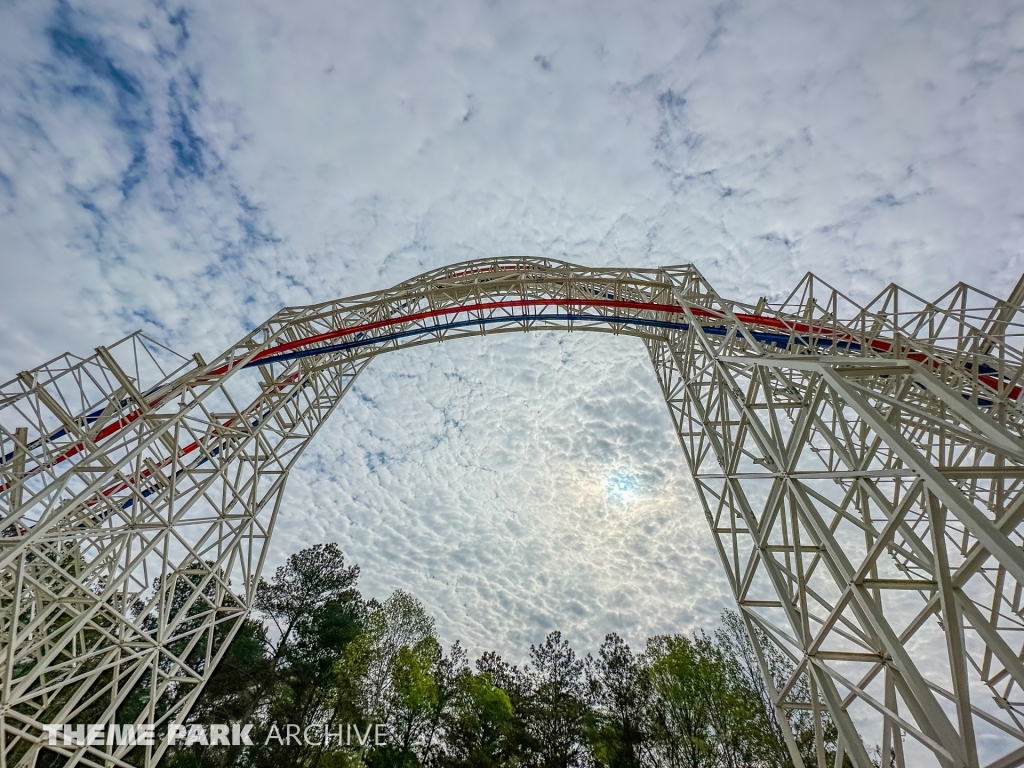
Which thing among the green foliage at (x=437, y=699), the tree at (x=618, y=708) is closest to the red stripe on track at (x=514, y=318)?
the green foliage at (x=437, y=699)

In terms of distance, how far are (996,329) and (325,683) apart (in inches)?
1019

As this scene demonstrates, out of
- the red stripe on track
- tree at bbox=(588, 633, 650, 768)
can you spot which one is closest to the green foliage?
tree at bbox=(588, 633, 650, 768)

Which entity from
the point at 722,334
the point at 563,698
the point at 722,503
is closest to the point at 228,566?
the point at 722,503

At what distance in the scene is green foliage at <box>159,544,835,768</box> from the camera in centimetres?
1802

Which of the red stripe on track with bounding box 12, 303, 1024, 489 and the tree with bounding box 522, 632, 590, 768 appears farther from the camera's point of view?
the tree with bounding box 522, 632, 590, 768

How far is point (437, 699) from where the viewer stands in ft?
71.1

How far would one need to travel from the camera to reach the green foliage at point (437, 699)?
18.0 m

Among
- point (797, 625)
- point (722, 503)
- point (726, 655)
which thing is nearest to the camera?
point (797, 625)

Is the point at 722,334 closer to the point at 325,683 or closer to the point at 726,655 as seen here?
the point at 726,655

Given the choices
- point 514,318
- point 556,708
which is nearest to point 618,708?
point 556,708

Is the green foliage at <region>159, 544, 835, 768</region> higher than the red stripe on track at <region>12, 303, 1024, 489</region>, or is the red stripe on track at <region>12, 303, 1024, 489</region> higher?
the red stripe on track at <region>12, 303, 1024, 489</region>

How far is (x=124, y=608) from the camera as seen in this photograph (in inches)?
322

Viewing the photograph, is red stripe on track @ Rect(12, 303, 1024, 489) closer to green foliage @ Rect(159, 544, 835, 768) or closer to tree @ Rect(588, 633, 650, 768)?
green foliage @ Rect(159, 544, 835, 768)

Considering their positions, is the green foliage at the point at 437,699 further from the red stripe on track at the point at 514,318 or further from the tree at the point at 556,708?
the red stripe on track at the point at 514,318
